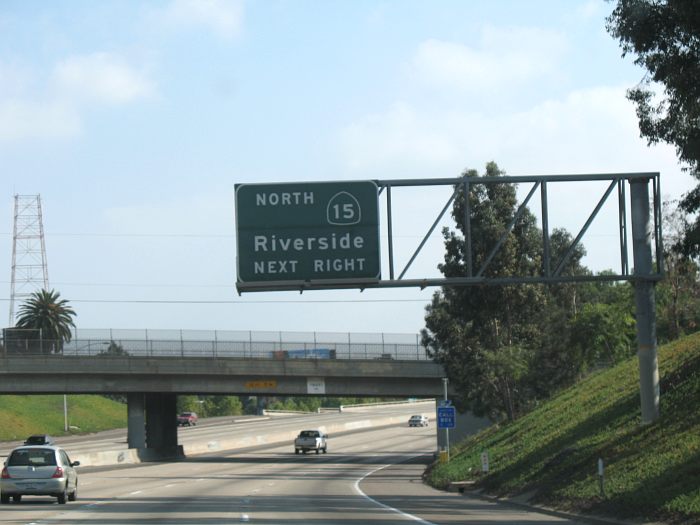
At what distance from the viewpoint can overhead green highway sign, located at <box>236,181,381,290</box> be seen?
28.8 metres

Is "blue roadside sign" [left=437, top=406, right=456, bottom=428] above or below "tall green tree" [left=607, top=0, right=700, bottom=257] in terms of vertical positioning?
below

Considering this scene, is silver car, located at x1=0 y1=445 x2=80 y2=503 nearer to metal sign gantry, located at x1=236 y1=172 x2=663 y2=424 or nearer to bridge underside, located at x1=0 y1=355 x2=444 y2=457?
metal sign gantry, located at x1=236 y1=172 x2=663 y2=424

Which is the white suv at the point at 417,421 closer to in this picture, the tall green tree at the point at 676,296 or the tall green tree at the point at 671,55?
the tall green tree at the point at 676,296

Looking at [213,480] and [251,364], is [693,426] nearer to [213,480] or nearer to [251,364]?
Answer: [213,480]

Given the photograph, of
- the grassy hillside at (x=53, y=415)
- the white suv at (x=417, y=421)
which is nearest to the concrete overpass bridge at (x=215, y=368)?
the grassy hillside at (x=53, y=415)

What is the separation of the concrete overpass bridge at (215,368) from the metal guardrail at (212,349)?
0.20 ft

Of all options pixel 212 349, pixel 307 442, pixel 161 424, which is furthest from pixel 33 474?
pixel 307 442

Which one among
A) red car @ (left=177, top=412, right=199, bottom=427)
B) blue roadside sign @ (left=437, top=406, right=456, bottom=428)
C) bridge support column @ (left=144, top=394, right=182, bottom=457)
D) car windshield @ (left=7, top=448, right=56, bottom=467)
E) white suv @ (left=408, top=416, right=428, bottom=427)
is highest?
car windshield @ (left=7, top=448, right=56, bottom=467)

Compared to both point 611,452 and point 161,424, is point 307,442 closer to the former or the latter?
point 161,424

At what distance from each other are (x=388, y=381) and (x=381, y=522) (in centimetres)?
4772

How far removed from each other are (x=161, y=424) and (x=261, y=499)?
1767 inches

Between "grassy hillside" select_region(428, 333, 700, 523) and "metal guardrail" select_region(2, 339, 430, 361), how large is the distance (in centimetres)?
2049

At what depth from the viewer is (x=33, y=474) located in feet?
98.1

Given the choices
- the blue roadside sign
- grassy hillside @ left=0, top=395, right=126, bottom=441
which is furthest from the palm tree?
the blue roadside sign
